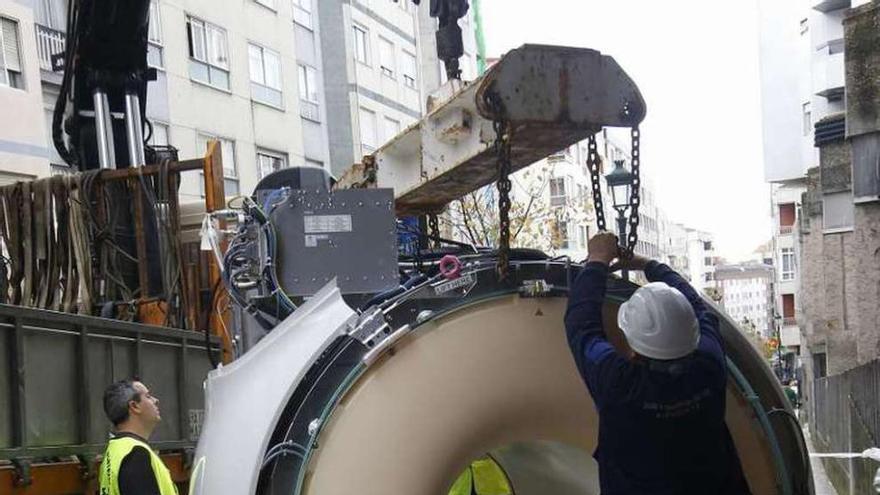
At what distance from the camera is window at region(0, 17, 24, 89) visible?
15.0 meters

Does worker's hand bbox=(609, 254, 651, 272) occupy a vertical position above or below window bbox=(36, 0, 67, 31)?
below

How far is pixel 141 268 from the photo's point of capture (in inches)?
281

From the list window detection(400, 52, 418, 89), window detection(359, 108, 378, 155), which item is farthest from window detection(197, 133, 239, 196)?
window detection(400, 52, 418, 89)

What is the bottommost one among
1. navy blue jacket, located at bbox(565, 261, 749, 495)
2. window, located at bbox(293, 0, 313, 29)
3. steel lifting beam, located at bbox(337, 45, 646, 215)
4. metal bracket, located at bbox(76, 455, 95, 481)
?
metal bracket, located at bbox(76, 455, 95, 481)

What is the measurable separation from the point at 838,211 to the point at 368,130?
16039 mm

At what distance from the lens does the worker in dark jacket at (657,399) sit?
9.40 feet

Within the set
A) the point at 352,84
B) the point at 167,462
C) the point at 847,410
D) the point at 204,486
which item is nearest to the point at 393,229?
the point at 204,486

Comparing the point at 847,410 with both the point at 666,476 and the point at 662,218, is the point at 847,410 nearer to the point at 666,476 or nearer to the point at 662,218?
the point at 666,476

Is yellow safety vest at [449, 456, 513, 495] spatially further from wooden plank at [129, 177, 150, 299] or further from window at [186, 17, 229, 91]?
window at [186, 17, 229, 91]

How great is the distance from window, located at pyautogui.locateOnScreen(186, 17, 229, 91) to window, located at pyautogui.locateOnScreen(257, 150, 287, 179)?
77.5 inches

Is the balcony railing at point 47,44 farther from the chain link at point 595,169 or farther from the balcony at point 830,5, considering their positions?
the balcony at point 830,5

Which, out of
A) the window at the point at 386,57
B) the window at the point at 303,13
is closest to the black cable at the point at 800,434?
the window at the point at 303,13

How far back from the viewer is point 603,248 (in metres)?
3.19

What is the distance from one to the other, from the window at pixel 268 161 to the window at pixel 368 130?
13.3ft
